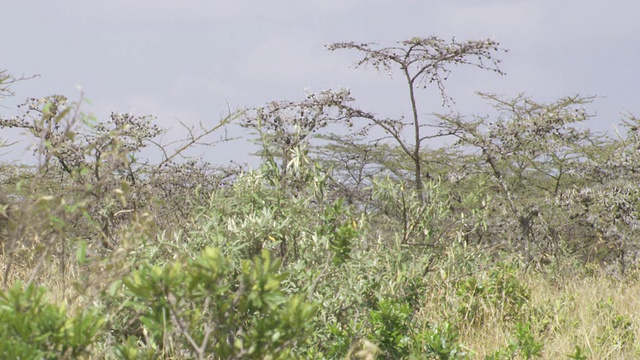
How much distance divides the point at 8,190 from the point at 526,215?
8.65 metres

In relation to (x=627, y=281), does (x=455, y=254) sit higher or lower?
higher

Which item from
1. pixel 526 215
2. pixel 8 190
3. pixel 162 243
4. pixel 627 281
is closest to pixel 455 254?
pixel 162 243

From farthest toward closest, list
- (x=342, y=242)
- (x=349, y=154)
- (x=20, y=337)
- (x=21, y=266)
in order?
(x=349, y=154) < (x=21, y=266) < (x=342, y=242) < (x=20, y=337)

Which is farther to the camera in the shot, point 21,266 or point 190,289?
point 21,266

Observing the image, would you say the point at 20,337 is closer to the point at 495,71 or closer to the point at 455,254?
the point at 455,254

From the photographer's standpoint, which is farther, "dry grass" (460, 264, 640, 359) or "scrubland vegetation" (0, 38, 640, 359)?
"dry grass" (460, 264, 640, 359)

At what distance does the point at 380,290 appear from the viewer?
4781mm

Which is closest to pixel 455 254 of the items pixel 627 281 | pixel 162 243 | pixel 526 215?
pixel 162 243

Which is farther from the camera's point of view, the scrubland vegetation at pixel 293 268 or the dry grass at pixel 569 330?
the dry grass at pixel 569 330

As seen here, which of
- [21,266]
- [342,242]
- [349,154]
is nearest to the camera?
[342,242]

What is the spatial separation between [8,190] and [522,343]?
1193 centimetres

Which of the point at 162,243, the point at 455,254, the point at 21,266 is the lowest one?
the point at 21,266

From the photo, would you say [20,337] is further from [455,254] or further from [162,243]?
[455,254]

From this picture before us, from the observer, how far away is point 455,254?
18.4 ft
